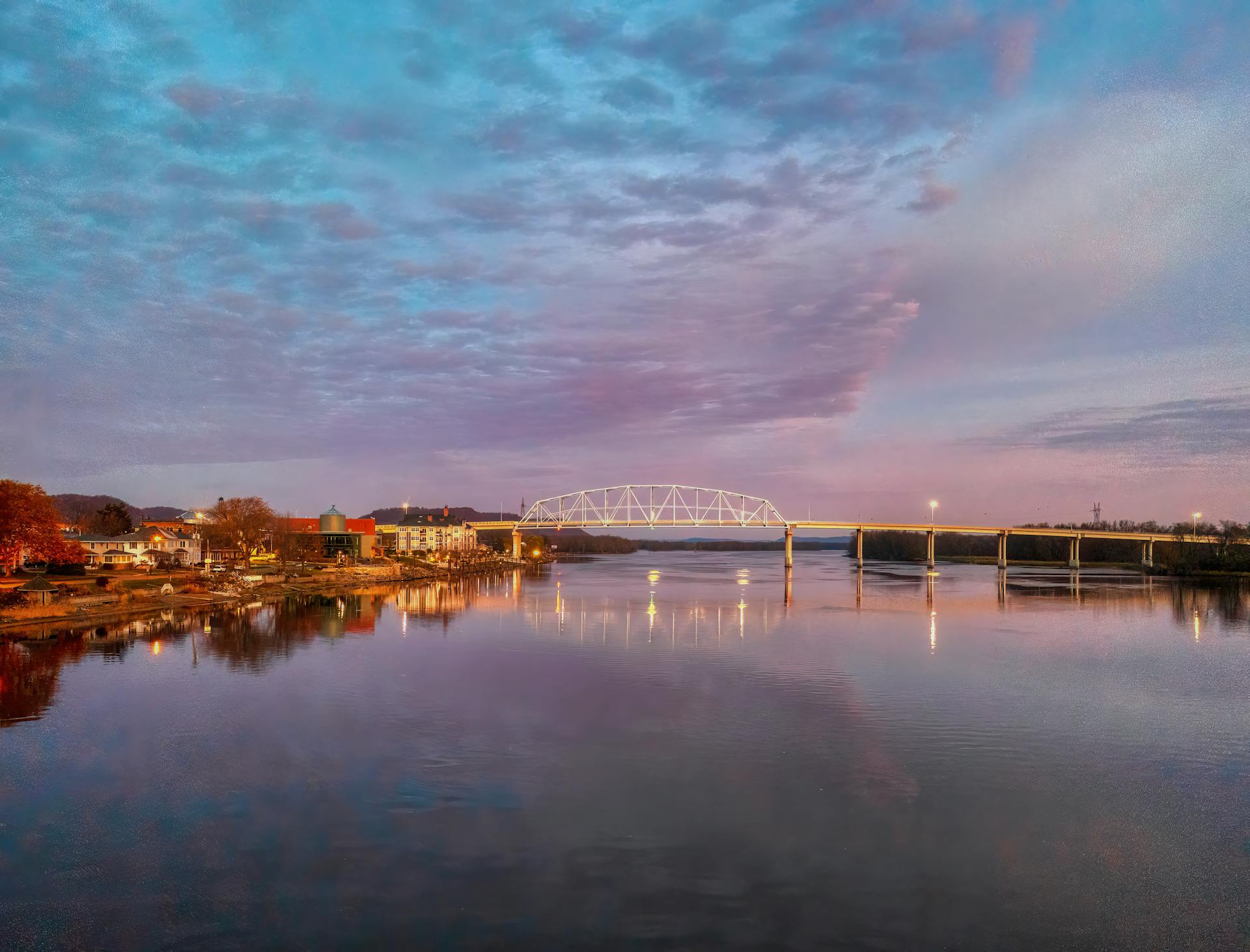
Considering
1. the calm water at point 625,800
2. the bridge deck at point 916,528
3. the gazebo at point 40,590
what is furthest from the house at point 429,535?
the calm water at point 625,800

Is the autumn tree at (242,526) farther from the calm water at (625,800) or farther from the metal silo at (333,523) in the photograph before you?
the calm water at (625,800)

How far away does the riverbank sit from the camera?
111 ft

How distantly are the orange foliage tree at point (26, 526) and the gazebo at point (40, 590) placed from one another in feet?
19.2

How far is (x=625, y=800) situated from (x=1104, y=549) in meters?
152

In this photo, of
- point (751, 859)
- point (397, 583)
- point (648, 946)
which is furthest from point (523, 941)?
point (397, 583)

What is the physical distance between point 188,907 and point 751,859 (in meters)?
6.88

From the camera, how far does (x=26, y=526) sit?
42500 millimetres

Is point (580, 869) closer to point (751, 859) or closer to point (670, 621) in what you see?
point (751, 859)

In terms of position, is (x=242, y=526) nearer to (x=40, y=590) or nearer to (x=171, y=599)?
(x=171, y=599)

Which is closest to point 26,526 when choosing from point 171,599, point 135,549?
point 171,599

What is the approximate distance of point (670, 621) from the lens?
133 feet

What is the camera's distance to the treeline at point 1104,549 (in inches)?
3457

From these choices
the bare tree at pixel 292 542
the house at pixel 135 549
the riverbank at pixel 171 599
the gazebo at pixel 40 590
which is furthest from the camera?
the bare tree at pixel 292 542

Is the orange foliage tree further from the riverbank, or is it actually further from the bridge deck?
the bridge deck
